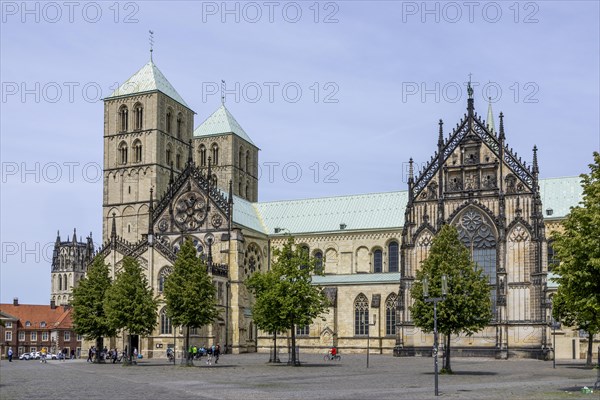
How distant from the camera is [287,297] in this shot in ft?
214

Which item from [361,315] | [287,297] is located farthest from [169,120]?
[287,297]

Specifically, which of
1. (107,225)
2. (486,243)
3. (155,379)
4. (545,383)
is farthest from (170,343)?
(545,383)

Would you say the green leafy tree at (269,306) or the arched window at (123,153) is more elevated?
the arched window at (123,153)

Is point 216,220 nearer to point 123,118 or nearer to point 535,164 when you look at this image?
point 123,118

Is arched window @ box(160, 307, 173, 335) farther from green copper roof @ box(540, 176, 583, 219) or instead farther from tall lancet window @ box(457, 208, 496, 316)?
green copper roof @ box(540, 176, 583, 219)

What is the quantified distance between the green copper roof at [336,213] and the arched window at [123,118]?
21.6 m

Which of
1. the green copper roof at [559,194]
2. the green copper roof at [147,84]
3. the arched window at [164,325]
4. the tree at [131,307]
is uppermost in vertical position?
the green copper roof at [147,84]

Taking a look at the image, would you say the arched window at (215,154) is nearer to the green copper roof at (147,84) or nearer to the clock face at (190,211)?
the green copper roof at (147,84)

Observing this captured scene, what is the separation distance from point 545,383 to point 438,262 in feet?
45.5

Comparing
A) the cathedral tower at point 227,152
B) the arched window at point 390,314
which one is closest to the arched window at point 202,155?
the cathedral tower at point 227,152

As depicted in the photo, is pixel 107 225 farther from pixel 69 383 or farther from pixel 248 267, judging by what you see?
pixel 69 383

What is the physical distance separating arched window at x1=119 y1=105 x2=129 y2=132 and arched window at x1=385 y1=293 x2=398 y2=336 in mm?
44208

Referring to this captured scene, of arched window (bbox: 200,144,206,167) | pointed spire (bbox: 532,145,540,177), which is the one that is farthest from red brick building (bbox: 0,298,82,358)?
pointed spire (bbox: 532,145,540,177)

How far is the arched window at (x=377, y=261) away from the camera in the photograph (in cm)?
9700
